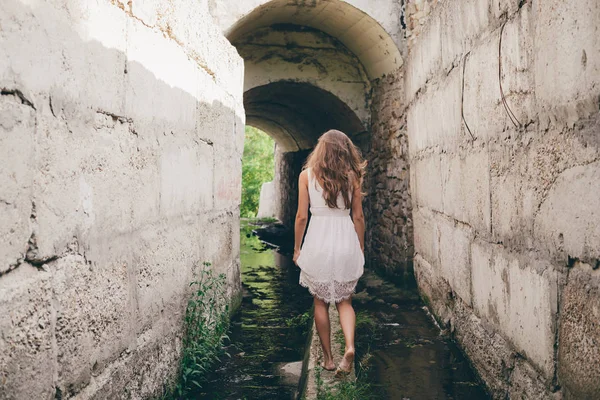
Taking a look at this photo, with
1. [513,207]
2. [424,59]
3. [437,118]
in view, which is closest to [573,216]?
[513,207]

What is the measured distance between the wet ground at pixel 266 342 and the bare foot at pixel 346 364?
396mm

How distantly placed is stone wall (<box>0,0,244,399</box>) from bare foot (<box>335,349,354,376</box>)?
0.91 metres

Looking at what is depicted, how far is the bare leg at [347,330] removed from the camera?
9.89ft

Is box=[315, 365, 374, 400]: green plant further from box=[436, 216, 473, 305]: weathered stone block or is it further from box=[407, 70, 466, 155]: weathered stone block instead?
box=[407, 70, 466, 155]: weathered stone block

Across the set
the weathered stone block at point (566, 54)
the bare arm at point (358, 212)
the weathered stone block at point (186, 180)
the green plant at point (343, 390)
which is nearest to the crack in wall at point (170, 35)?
the weathered stone block at point (186, 180)

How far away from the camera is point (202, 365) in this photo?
129 inches

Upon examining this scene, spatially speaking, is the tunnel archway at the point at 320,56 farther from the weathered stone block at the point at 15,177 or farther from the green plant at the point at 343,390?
the weathered stone block at the point at 15,177

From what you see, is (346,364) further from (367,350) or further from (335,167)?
(335,167)

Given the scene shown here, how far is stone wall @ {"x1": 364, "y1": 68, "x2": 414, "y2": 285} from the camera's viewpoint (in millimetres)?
5844

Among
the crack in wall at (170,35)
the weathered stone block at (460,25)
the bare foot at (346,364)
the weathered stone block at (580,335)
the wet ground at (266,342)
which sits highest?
the weathered stone block at (460,25)

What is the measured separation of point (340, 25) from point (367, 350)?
4.70 metres

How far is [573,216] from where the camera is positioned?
1.86 m

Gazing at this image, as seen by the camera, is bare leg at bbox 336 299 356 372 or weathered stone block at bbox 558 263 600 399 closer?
weathered stone block at bbox 558 263 600 399

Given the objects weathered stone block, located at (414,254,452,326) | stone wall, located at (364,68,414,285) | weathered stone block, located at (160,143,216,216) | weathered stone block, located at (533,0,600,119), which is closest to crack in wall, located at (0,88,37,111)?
weathered stone block, located at (160,143,216,216)
